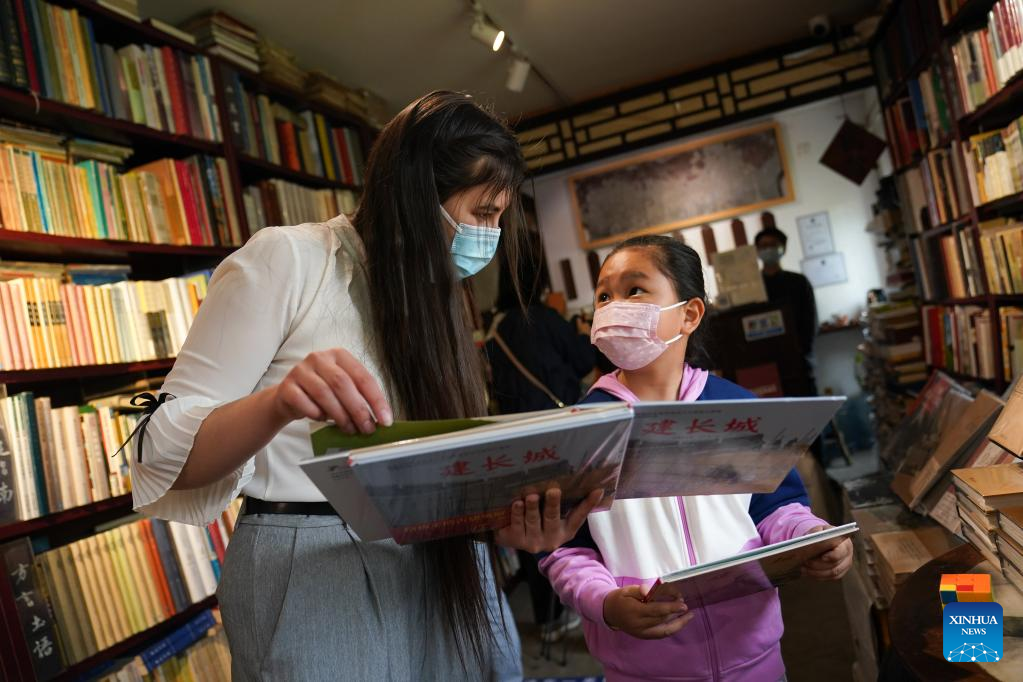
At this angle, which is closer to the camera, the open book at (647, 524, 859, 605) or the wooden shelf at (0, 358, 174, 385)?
the open book at (647, 524, 859, 605)

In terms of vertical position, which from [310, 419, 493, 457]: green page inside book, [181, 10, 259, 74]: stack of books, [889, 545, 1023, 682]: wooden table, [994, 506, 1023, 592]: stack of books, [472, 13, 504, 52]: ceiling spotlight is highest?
[472, 13, 504, 52]: ceiling spotlight

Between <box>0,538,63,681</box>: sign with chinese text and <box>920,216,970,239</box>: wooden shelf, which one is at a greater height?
<box>920,216,970,239</box>: wooden shelf

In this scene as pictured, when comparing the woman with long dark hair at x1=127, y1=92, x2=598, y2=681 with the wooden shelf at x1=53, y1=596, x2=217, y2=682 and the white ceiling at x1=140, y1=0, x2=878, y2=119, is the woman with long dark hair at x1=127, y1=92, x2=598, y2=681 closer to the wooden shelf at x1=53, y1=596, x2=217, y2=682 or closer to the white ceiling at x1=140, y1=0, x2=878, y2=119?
the wooden shelf at x1=53, y1=596, x2=217, y2=682

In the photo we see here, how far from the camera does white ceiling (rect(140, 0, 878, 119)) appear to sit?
3.42 metres

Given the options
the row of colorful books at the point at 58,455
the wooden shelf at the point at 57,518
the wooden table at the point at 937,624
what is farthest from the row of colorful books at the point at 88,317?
the wooden table at the point at 937,624

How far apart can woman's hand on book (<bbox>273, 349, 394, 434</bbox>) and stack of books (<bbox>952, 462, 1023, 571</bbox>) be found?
903 millimetres

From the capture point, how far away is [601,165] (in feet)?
18.8

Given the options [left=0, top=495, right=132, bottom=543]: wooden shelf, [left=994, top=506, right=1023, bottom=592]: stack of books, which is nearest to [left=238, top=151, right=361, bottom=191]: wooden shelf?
[left=0, top=495, right=132, bottom=543]: wooden shelf

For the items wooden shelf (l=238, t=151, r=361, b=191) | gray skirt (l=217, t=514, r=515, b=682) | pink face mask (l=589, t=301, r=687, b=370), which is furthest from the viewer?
wooden shelf (l=238, t=151, r=361, b=191)

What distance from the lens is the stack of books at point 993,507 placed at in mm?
1078

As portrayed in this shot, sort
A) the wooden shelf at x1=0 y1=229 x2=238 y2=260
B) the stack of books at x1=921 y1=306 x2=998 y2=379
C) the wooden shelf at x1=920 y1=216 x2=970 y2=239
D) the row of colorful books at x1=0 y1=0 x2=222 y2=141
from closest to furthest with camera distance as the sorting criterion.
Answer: the wooden shelf at x1=0 y1=229 x2=238 y2=260, the row of colorful books at x1=0 y1=0 x2=222 y2=141, the stack of books at x1=921 y1=306 x2=998 y2=379, the wooden shelf at x1=920 y1=216 x2=970 y2=239

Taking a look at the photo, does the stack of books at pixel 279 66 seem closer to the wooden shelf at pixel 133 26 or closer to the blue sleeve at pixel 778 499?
the wooden shelf at pixel 133 26

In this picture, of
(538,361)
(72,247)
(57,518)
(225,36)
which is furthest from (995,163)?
(57,518)

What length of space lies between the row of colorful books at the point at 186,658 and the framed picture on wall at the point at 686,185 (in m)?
4.03
